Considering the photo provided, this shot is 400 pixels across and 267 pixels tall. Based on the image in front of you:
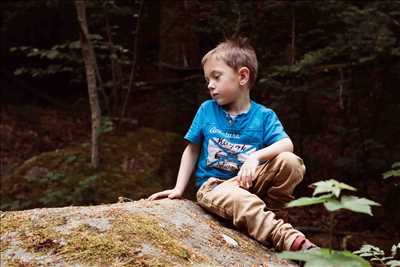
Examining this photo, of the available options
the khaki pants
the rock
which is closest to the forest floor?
the khaki pants

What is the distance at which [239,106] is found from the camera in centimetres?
345

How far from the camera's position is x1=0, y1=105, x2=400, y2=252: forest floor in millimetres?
6613

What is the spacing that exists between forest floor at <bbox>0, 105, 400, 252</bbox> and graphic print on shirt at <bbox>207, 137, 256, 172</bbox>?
1913 mm

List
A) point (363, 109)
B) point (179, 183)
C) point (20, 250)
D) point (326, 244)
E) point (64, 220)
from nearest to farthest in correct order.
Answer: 1. point (20, 250)
2. point (64, 220)
3. point (179, 183)
4. point (326, 244)
5. point (363, 109)

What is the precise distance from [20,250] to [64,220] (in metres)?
0.29

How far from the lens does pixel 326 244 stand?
20.5 ft

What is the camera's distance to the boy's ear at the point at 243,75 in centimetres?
344

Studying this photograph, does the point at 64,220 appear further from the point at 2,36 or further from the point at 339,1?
the point at 2,36

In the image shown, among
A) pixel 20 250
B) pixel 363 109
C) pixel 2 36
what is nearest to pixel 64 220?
pixel 20 250

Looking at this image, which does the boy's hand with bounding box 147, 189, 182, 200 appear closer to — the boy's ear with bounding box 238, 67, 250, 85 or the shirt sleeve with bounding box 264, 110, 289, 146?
the shirt sleeve with bounding box 264, 110, 289, 146

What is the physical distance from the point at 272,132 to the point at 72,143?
8084 millimetres

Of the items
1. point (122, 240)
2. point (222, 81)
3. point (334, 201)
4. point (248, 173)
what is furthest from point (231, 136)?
point (334, 201)

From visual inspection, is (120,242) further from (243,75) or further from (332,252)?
(243,75)

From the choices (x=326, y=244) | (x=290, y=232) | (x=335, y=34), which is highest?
(x=335, y=34)
